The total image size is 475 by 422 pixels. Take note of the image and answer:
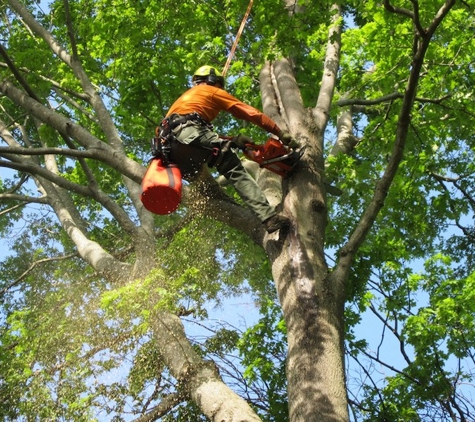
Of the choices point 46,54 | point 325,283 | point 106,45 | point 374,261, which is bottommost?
point 325,283

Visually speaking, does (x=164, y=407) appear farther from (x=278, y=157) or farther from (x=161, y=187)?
(x=278, y=157)

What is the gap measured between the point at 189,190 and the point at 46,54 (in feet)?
12.4

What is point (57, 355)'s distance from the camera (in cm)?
676

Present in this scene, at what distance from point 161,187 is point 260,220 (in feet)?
2.81

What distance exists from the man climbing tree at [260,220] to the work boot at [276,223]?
0.07m

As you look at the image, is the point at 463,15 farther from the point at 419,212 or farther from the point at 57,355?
the point at 57,355

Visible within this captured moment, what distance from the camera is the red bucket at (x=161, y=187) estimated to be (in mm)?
5340

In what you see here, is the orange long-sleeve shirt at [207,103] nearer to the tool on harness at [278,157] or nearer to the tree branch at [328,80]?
the tool on harness at [278,157]

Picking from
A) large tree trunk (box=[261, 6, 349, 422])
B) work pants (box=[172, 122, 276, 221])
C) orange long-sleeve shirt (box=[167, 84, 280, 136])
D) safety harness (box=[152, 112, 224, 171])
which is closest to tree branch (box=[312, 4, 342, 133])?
large tree trunk (box=[261, 6, 349, 422])

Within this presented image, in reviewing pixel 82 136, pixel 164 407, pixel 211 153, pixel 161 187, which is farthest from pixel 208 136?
pixel 164 407

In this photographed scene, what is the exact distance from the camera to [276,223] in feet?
16.0

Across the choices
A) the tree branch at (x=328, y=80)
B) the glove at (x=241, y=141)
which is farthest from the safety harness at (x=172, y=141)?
the tree branch at (x=328, y=80)

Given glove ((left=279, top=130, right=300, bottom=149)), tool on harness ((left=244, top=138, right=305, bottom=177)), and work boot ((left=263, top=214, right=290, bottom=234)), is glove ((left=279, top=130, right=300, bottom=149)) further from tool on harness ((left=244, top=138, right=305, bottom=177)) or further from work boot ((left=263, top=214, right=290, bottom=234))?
work boot ((left=263, top=214, right=290, bottom=234))

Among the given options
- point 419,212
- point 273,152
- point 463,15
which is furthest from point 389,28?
point 273,152
